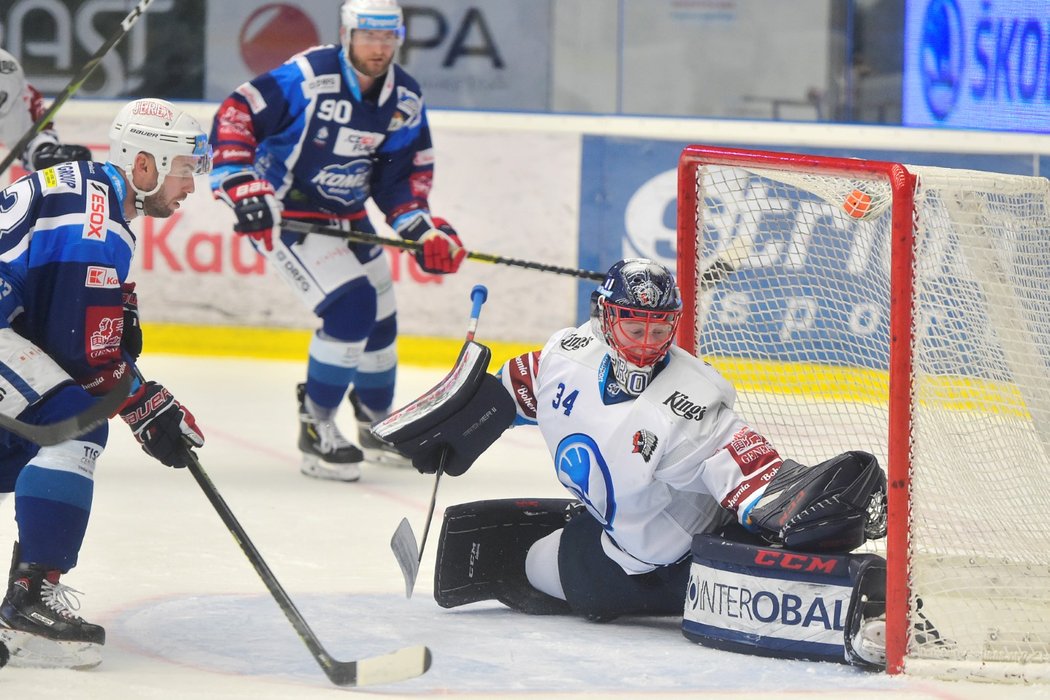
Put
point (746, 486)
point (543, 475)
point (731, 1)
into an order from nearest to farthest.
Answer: point (746, 486), point (543, 475), point (731, 1)

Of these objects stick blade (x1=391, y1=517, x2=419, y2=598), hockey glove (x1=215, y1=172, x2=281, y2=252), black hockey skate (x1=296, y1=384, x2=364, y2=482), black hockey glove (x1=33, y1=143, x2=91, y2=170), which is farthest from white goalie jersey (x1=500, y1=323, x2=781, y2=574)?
black hockey glove (x1=33, y1=143, x2=91, y2=170)

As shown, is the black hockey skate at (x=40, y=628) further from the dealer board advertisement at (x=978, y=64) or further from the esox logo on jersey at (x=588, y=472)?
the dealer board advertisement at (x=978, y=64)

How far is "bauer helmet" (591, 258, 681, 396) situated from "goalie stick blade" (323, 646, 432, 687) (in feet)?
2.14

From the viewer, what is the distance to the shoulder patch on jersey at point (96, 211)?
2.76 m

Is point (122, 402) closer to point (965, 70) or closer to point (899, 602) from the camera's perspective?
point (899, 602)

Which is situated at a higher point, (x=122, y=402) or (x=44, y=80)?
(x=44, y=80)

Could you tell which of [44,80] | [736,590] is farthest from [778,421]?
[44,80]

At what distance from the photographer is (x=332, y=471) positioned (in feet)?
15.7

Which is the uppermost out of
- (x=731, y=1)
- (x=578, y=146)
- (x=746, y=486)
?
(x=731, y=1)

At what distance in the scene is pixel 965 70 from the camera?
6.12 m

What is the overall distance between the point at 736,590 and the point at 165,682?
3.19 ft

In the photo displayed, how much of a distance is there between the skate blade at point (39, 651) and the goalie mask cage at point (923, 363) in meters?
1.32

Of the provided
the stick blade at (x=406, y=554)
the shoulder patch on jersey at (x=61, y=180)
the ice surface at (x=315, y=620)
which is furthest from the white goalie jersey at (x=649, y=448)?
the shoulder patch on jersey at (x=61, y=180)

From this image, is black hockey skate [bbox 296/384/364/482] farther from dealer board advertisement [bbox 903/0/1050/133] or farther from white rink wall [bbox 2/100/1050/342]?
dealer board advertisement [bbox 903/0/1050/133]
